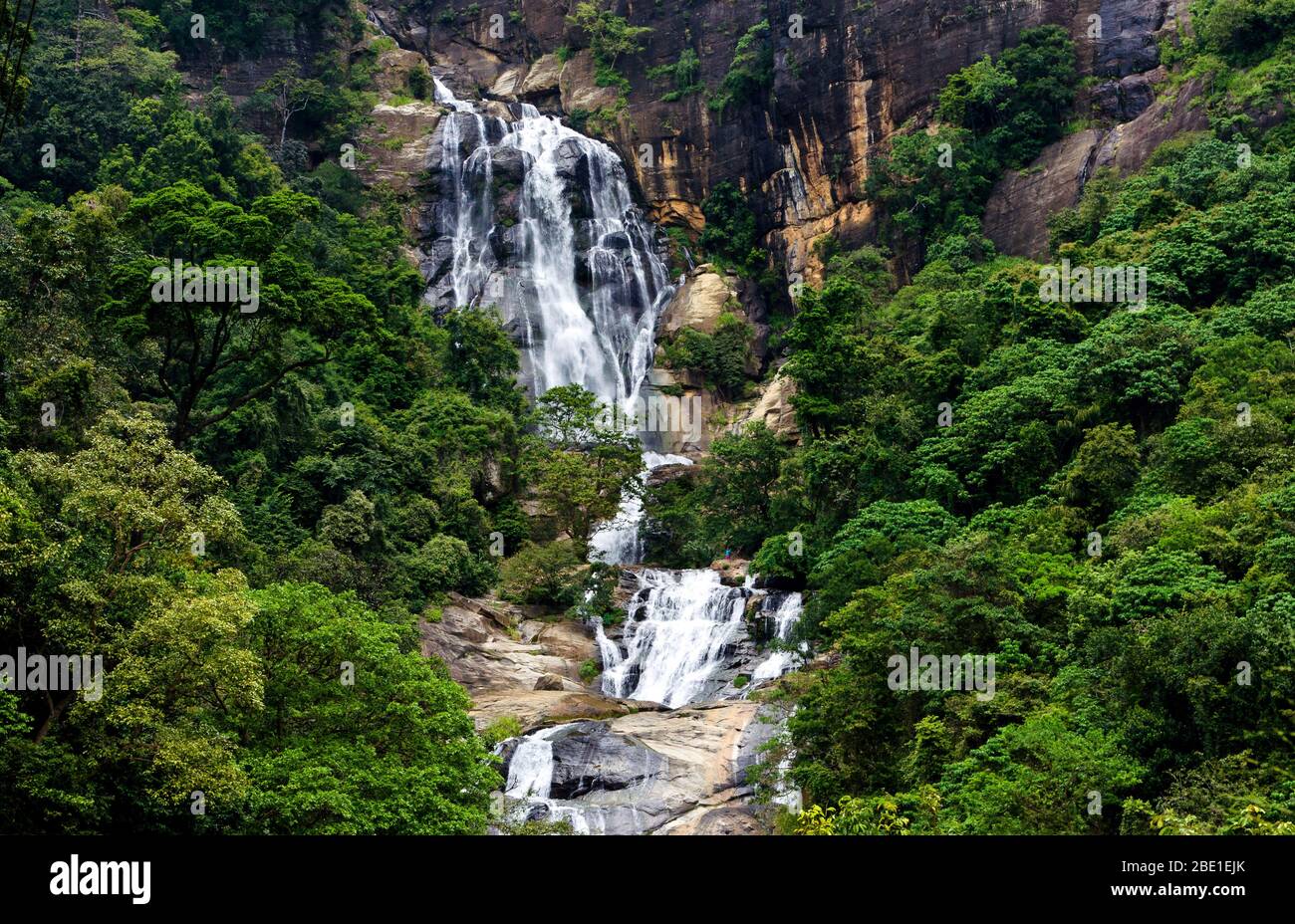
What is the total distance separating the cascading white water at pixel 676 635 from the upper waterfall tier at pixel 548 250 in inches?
600

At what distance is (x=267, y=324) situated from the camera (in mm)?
31375

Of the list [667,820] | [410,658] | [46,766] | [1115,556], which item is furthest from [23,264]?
[1115,556]

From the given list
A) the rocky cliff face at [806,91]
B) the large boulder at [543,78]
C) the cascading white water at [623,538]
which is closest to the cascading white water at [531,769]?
the cascading white water at [623,538]

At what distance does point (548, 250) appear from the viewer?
55.6 m

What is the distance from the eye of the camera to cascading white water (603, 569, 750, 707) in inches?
1383

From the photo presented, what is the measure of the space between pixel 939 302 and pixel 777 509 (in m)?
8.36

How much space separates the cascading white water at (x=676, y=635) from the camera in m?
35.1

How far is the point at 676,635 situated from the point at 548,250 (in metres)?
23.8

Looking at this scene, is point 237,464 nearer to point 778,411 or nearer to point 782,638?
point 782,638

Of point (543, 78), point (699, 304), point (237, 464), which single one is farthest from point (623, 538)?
point (543, 78)

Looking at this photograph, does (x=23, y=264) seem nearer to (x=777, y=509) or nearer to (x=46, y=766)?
(x=46, y=766)

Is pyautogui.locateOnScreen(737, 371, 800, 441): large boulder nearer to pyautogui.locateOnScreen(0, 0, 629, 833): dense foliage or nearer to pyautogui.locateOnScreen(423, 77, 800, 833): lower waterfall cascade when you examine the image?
pyautogui.locateOnScreen(423, 77, 800, 833): lower waterfall cascade

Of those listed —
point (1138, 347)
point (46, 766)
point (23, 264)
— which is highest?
point (23, 264)

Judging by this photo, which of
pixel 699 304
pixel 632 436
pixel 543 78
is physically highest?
pixel 543 78
